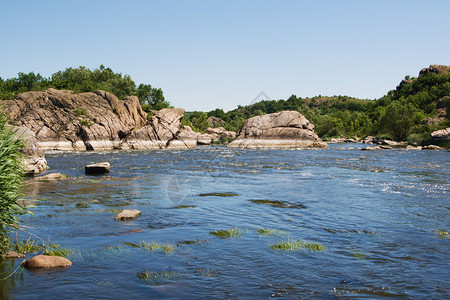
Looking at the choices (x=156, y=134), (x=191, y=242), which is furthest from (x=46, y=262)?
(x=156, y=134)

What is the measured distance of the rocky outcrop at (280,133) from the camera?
79.6 metres

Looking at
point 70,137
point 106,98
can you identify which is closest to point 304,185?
point 70,137

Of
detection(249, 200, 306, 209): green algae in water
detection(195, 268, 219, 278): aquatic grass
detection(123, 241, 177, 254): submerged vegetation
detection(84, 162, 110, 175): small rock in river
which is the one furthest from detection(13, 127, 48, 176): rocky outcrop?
detection(195, 268, 219, 278): aquatic grass

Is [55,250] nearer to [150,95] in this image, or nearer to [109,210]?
[109,210]

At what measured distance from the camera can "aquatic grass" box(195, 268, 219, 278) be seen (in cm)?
744

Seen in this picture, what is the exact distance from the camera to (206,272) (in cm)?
761

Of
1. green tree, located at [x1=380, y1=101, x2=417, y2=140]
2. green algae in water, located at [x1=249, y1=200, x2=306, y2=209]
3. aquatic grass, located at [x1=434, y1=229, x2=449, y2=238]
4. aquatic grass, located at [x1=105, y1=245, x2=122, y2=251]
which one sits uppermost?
green tree, located at [x1=380, y1=101, x2=417, y2=140]

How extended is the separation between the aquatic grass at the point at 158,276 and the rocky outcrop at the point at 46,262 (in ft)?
5.95

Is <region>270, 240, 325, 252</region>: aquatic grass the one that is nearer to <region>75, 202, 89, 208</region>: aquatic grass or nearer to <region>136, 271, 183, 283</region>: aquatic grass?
<region>136, 271, 183, 283</region>: aquatic grass

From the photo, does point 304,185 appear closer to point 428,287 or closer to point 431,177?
point 431,177

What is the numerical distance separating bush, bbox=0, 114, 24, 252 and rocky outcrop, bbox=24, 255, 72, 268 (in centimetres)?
86

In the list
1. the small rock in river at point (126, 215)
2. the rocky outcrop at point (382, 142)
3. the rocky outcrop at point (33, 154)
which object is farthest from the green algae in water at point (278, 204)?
the rocky outcrop at point (382, 142)

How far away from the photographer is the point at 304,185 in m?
22.0

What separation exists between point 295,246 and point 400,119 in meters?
91.6
